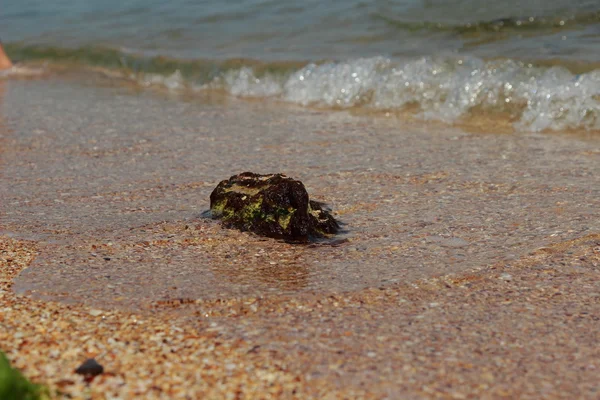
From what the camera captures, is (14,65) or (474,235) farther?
(14,65)

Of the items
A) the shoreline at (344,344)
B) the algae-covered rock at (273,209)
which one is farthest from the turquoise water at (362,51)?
the shoreline at (344,344)

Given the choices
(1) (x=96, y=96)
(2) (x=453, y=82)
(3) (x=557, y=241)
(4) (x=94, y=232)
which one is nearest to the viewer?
(3) (x=557, y=241)

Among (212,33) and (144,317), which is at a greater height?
(212,33)

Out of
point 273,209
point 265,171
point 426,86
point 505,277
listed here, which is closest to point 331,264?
point 273,209

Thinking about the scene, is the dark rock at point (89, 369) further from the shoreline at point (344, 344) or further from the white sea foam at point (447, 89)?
the white sea foam at point (447, 89)

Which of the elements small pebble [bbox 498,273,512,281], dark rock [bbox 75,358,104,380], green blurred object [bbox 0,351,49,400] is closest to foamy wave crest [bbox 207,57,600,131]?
small pebble [bbox 498,273,512,281]

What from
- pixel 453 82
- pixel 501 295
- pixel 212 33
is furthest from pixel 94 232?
pixel 212 33

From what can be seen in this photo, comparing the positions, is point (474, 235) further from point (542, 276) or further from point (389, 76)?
point (389, 76)
